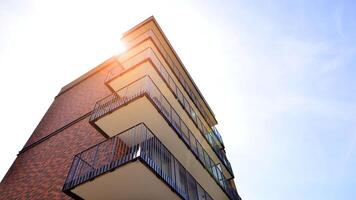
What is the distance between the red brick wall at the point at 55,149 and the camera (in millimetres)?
10355

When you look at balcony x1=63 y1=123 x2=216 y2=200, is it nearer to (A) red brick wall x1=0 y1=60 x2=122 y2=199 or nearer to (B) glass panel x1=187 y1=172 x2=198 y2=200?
(B) glass panel x1=187 y1=172 x2=198 y2=200

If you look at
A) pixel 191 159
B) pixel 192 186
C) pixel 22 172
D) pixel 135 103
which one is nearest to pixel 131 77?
pixel 135 103

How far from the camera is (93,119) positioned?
911cm

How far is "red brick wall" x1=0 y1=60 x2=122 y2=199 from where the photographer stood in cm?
1035

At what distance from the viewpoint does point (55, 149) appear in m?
12.4

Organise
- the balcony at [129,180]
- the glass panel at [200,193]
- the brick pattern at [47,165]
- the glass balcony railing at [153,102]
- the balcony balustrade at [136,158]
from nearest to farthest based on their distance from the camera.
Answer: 1. the balcony at [129,180]
2. the balcony balustrade at [136,158]
3. the glass balcony railing at [153,102]
4. the glass panel at [200,193]
5. the brick pattern at [47,165]

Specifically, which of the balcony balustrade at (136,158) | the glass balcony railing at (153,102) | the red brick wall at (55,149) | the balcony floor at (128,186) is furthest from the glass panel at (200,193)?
the red brick wall at (55,149)

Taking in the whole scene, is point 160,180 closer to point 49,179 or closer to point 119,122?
point 119,122

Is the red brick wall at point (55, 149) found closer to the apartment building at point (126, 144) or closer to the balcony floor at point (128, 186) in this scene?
the apartment building at point (126, 144)

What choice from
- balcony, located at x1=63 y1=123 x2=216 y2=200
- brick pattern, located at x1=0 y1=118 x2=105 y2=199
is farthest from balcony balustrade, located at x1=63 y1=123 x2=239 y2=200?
brick pattern, located at x1=0 y1=118 x2=105 y2=199

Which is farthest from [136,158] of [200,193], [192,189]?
[200,193]

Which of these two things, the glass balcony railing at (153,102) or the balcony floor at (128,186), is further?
the glass balcony railing at (153,102)

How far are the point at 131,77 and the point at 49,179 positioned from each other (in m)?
5.59

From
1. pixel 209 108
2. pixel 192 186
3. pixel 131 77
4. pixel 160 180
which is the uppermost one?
pixel 209 108
